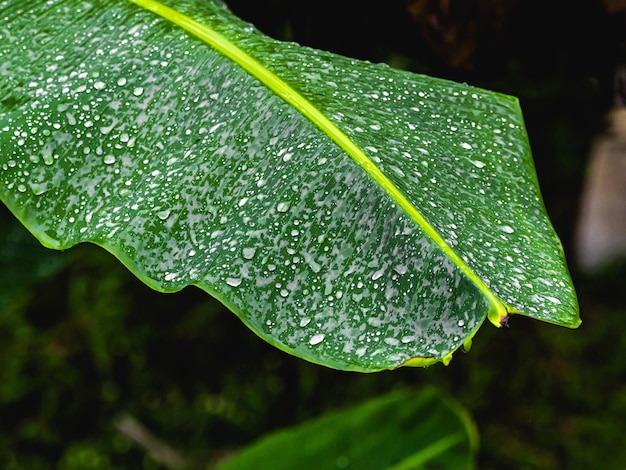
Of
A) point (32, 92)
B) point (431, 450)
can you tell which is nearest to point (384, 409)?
point (431, 450)

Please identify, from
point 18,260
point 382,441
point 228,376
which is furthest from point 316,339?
point 228,376

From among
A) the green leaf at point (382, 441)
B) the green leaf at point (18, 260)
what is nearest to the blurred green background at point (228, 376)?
the green leaf at point (18, 260)

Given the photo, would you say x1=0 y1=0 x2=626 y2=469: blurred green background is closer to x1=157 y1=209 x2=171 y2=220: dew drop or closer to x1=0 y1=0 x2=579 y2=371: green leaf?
x1=0 y1=0 x2=579 y2=371: green leaf

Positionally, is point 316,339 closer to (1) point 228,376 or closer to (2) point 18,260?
(2) point 18,260

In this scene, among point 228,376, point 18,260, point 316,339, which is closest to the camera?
point 316,339

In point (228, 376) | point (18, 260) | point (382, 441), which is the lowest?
point (228, 376)

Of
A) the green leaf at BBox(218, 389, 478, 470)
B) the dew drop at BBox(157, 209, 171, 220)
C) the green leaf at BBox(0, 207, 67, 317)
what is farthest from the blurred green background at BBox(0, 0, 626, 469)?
the dew drop at BBox(157, 209, 171, 220)

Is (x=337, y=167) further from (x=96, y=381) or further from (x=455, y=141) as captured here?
(x=96, y=381)
